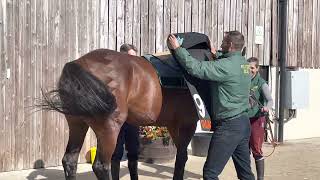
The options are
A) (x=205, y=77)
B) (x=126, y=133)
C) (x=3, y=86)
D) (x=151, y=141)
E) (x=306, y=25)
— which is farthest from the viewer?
(x=306, y=25)

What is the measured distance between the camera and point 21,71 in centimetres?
752

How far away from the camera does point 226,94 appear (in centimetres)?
492

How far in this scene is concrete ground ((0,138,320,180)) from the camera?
7346 millimetres

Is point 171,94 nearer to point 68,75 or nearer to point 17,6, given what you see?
point 68,75

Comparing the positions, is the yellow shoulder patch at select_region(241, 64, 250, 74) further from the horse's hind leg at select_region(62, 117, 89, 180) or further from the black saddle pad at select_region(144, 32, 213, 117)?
the horse's hind leg at select_region(62, 117, 89, 180)

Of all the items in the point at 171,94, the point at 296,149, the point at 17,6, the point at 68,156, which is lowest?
the point at 296,149

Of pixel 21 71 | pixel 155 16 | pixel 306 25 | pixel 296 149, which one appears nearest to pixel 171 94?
pixel 21 71

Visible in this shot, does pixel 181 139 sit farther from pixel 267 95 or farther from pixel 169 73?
pixel 267 95

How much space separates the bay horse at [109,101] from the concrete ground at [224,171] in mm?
1911

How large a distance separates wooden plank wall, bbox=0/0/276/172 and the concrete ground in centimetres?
34

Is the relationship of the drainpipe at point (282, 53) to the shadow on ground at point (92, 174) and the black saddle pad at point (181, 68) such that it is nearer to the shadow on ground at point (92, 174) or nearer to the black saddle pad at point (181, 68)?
the shadow on ground at point (92, 174)

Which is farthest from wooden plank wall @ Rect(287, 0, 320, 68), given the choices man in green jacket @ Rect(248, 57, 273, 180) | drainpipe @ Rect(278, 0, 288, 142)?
man in green jacket @ Rect(248, 57, 273, 180)

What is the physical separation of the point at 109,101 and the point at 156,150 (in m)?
3.69

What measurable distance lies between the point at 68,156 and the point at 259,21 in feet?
23.3
